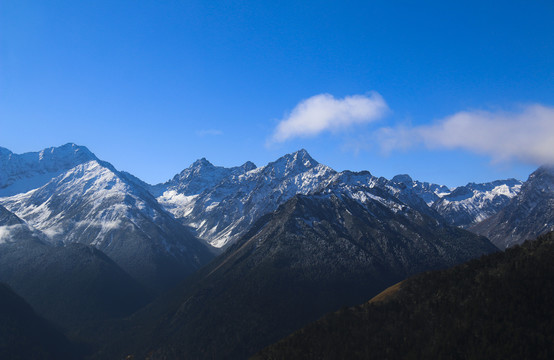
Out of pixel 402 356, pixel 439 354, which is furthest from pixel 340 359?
pixel 439 354

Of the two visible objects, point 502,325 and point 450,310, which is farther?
point 450,310

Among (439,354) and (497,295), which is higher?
(497,295)

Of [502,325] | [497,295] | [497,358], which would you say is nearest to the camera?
[497,358]

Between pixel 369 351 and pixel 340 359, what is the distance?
13122 mm

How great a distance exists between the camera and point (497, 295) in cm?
19262

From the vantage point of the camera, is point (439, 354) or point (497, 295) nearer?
point (439, 354)

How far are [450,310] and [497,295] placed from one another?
1981 cm

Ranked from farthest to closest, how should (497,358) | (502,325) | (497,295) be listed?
(497,295) < (502,325) < (497,358)

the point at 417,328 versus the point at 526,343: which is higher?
the point at 417,328

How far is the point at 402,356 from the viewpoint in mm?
185500

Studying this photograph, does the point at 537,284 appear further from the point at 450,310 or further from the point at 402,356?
the point at 402,356

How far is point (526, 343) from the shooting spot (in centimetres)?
16850

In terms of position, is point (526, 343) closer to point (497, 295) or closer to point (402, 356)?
point (497, 295)

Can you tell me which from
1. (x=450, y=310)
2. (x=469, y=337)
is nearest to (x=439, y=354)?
(x=469, y=337)
